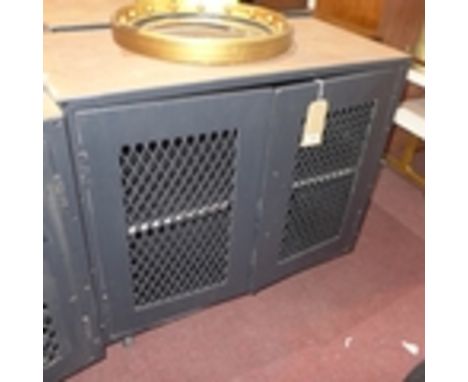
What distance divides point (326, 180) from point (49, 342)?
89cm

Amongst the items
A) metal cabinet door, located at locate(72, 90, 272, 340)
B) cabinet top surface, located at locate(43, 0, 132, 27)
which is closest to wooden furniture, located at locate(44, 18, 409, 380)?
metal cabinet door, located at locate(72, 90, 272, 340)

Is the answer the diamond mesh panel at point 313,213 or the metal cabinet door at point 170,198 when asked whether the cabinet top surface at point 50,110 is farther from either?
the diamond mesh panel at point 313,213

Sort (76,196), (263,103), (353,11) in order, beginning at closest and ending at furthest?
1. (76,196)
2. (263,103)
3. (353,11)

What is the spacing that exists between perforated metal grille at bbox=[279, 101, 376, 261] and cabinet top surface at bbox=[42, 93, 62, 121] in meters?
0.65

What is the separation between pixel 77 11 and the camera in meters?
1.37

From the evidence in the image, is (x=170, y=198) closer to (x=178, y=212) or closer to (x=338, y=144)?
(x=178, y=212)

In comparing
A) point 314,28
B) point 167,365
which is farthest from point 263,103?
point 167,365

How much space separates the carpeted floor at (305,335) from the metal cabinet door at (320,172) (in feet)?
0.38

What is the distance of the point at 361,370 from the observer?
1290mm

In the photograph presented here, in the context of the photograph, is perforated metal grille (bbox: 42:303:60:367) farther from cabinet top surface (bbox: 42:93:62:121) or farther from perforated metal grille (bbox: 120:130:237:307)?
cabinet top surface (bbox: 42:93:62:121)
